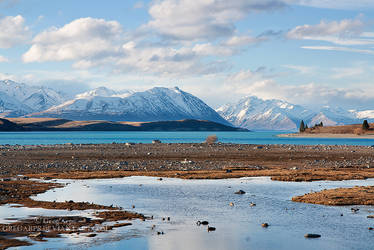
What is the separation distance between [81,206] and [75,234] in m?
8.71

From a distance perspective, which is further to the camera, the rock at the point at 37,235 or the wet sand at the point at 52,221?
the wet sand at the point at 52,221

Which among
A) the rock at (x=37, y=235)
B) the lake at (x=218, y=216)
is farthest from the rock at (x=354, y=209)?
the rock at (x=37, y=235)

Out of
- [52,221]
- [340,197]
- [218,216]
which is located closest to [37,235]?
[52,221]

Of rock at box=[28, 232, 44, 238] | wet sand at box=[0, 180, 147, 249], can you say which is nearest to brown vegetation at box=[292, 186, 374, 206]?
wet sand at box=[0, 180, 147, 249]

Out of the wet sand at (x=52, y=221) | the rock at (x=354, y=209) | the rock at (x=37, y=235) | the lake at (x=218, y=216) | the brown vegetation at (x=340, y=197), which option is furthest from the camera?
the brown vegetation at (x=340, y=197)

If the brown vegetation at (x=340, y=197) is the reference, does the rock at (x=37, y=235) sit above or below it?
below

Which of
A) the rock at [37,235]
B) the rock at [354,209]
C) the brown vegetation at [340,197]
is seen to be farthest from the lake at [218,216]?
the brown vegetation at [340,197]

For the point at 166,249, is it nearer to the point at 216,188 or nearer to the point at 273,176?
the point at 216,188

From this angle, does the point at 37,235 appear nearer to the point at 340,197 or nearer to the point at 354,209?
the point at 354,209

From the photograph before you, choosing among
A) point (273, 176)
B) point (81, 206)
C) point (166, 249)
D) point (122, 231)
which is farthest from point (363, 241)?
point (273, 176)

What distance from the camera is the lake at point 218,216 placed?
23.0m

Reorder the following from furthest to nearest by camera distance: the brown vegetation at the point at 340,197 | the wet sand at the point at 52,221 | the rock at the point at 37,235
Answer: the brown vegetation at the point at 340,197
the wet sand at the point at 52,221
the rock at the point at 37,235

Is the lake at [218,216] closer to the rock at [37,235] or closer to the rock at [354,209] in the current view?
the rock at [354,209]

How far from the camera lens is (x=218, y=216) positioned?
1172 inches
